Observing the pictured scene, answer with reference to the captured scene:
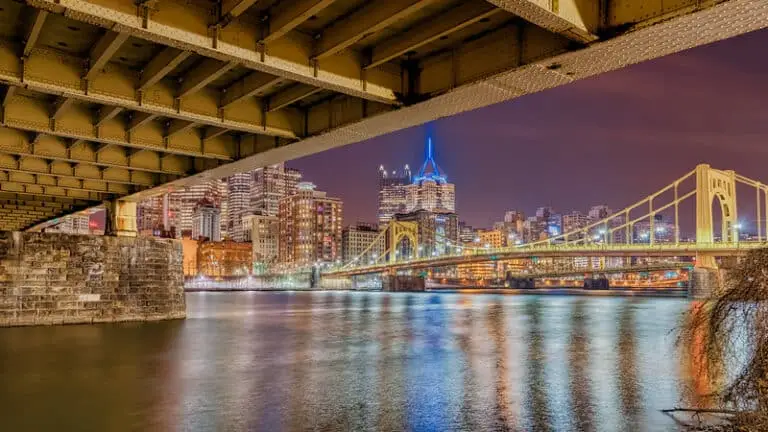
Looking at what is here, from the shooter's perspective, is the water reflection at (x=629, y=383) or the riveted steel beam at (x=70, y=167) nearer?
the water reflection at (x=629, y=383)

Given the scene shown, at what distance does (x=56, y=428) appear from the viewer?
32.9 ft

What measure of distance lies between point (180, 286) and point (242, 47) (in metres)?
25.3

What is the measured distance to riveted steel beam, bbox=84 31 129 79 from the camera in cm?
1245

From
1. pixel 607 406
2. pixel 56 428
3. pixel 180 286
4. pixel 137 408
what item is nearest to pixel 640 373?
pixel 607 406

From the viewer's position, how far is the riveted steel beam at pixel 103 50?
12.5 metres

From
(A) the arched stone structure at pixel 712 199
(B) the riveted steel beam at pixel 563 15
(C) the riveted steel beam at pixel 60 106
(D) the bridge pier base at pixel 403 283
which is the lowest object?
(D) the bridge pier base at pixel 403 283

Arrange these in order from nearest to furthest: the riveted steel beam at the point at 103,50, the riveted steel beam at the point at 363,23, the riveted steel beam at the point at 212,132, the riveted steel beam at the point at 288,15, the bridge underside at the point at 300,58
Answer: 1. the bridge underside at the point at 300,58
2. the riveted steel beam at the point at 288,15
3. the riveted steel beam at the point at 363,23
4. the riveted steel beam at the point at 103,50
5. the riveted steel beam at the point at 212,132

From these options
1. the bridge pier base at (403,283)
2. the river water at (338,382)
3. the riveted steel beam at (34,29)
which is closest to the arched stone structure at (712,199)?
the bridge pier base at (403,283)

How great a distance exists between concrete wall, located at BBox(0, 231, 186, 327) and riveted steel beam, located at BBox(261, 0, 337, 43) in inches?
890

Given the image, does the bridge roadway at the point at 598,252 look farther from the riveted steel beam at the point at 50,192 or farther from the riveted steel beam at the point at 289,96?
the riveted steel beam at the point at 289,96

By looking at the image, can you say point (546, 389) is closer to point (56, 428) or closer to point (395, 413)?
point (395, 413)

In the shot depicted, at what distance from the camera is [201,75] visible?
49.4ft

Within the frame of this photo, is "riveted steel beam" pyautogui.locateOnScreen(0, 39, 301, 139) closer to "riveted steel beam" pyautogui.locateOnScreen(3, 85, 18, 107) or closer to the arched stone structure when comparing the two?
"riveted steel beam" pyautogui.locateOnScreen(3, 85, 18, 107)

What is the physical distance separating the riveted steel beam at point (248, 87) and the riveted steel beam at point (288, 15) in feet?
7.43
